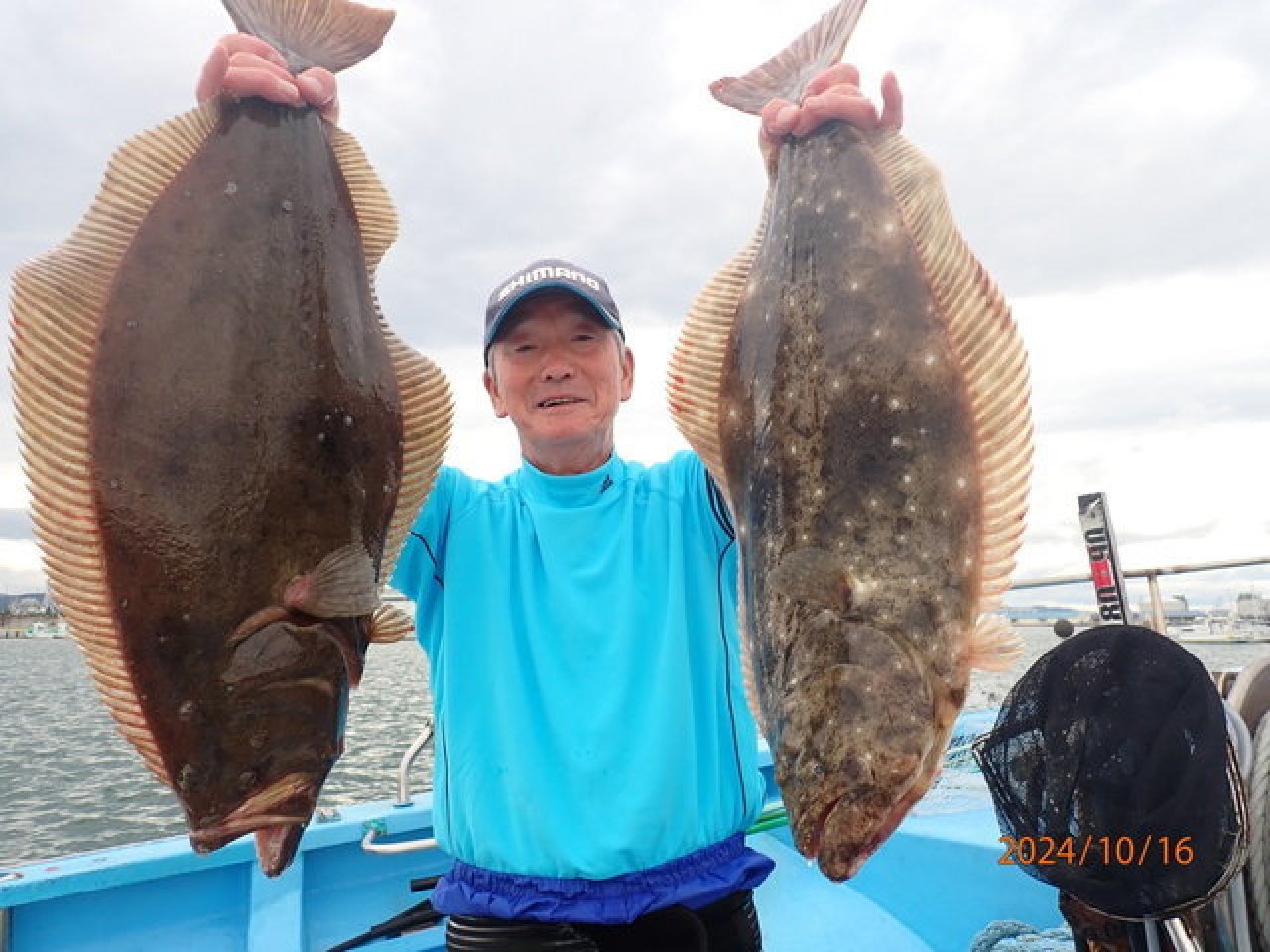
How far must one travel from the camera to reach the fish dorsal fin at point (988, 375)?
81.2 inches

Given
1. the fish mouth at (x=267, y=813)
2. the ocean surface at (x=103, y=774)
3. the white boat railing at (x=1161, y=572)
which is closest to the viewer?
the fish mouth at (x=267, y=813)

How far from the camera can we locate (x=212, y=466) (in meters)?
1.83

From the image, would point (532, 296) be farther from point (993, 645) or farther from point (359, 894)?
point (359, 894)

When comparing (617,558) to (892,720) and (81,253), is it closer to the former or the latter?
(892,720)

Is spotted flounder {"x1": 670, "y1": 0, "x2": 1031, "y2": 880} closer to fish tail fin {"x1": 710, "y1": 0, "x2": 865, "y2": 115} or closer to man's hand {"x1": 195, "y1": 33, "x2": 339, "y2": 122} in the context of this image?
fish tail fin {"x1": 710, "y1": 0, "x2": 865, "y2": 115}

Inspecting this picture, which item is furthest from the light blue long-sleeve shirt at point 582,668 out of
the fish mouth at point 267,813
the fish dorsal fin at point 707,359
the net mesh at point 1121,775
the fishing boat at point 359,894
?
the fishing boat at point 359,894

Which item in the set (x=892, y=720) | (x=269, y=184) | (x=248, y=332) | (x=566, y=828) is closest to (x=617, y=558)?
(x=566, y=828)

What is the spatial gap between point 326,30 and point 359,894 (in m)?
4.56

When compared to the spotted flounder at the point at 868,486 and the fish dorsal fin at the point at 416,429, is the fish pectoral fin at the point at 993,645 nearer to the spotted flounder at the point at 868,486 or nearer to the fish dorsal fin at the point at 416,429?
the spotted flounder at the point at 868,486

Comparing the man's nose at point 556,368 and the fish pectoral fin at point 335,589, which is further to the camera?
the man's nose at point 556,368

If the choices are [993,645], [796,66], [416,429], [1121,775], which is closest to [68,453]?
[416,429]

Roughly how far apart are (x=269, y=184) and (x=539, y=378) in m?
0.97

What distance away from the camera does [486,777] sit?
8.10 feet

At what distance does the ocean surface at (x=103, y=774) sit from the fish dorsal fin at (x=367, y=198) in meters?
4.33
